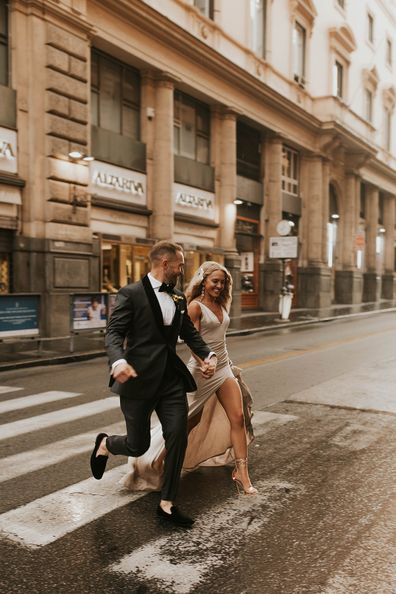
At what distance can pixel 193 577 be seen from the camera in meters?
3.22

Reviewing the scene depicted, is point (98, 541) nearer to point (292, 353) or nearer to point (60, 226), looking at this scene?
point (292, 353)

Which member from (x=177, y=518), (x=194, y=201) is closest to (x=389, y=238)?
(x=194, y=201)

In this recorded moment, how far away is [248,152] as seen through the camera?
88.2 feet

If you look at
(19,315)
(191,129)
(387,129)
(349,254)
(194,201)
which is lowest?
(19,315)

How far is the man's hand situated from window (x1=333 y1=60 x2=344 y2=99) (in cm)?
3284

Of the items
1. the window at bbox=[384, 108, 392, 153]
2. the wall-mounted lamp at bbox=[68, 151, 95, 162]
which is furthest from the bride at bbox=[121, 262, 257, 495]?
the window at bbox=[384, 108, 392, 153]

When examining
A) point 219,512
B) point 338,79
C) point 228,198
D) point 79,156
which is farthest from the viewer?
point 338,79

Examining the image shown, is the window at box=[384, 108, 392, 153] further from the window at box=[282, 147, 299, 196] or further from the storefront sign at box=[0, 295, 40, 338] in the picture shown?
the storefront sign at box=[0, 295, 40, 338]

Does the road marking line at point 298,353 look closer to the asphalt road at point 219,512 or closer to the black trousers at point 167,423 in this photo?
the asphalt road at point 219,512

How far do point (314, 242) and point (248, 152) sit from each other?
21.9ft

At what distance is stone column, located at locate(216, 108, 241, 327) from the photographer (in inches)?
930

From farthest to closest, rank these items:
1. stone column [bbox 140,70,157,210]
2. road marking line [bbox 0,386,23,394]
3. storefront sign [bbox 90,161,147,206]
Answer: stone column [bbox 140,70,157,210] → storefront sign [bbox 90,161,147,206] → road marking line [bbox 0,386,23,394]

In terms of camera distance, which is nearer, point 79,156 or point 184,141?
point 79,156

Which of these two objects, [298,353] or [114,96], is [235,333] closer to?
[298,353]
